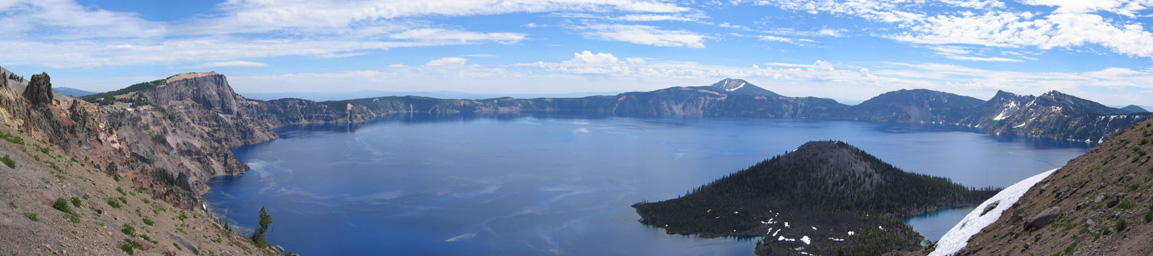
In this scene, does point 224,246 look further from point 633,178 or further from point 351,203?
point 633,178

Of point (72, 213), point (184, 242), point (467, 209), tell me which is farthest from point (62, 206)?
point (467, 209)

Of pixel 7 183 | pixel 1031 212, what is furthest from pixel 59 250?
pixel 1031 212

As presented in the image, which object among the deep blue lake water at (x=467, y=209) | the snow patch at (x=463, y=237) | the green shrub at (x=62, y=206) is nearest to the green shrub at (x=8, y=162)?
the green shrub at (x=62, y=206)

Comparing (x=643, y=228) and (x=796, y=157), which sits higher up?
(x=796, y=157)

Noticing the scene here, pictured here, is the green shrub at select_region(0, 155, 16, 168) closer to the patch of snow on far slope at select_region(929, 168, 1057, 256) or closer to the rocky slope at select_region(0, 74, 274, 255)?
the rocky slope at select_region(0, 74, 274, 255)

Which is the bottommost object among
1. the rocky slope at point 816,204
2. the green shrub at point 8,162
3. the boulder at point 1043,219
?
the rocky slope at point 816,204

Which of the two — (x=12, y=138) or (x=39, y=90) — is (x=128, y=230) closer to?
(x=12, y=138)

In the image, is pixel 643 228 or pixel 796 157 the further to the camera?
pixel 796 157

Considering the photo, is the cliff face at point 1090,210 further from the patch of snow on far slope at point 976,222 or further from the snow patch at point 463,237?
the snow patch at point 463,237
